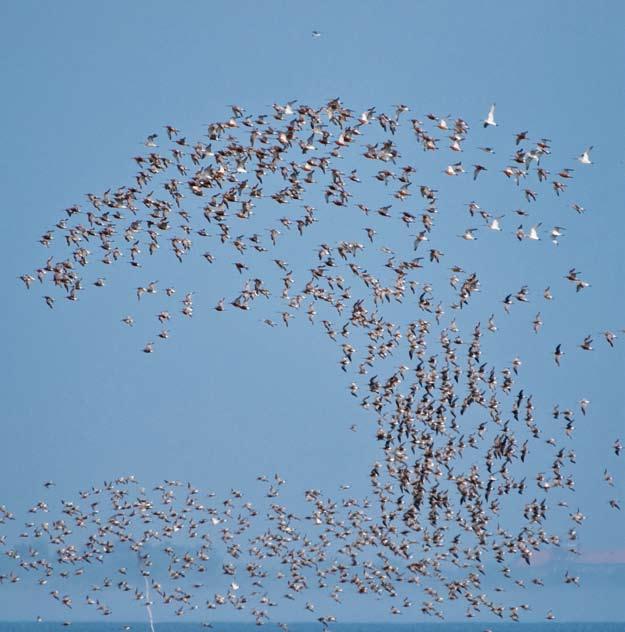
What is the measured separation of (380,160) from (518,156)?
4.44m

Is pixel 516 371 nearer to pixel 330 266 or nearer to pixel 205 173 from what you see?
pixel 330 266

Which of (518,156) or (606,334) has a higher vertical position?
(518,156)

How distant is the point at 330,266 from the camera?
5159 cm

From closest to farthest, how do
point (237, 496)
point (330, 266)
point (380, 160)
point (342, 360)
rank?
point (380, 160) < point (330, 266) < point (342, 360) < point (237, 496)

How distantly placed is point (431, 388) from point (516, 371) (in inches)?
123

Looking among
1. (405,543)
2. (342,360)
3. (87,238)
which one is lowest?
(405,543)

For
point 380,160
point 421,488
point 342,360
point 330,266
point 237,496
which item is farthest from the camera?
point 237,496

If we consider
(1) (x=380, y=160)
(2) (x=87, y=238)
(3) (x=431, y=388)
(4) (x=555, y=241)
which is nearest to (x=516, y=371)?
(3) (x=431, y=388)

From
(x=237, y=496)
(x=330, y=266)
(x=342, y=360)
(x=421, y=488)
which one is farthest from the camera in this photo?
(x=237, y=496)

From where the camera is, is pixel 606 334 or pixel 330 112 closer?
pixel 330 112

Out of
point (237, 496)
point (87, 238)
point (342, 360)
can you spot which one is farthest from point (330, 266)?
point (237, 496)

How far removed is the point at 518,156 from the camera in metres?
49.2

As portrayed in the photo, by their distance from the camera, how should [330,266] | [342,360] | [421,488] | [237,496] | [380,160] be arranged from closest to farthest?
[380,160], [330,266], [342,360], [421,488], [237,496]

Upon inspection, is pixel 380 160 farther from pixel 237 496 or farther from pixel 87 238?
pixel 237 496
